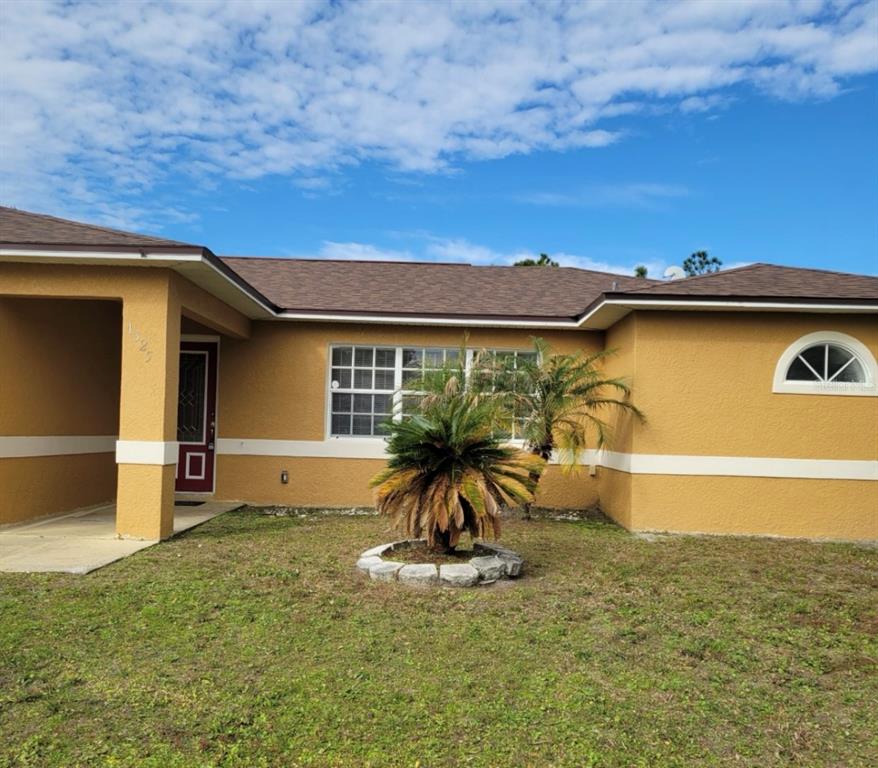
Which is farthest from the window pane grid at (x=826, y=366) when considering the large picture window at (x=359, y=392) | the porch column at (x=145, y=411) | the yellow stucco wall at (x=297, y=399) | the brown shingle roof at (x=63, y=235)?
the porch column at (x=145, y=411)

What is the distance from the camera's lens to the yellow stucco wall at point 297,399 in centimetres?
1131

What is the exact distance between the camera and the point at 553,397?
31.8 feet

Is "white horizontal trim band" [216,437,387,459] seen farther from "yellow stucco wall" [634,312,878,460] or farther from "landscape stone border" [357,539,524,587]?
"landscape stone border" [357,539,524,587]

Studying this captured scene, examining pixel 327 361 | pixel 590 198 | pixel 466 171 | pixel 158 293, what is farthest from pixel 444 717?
pixel 590 198

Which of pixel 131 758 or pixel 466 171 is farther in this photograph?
pixel 466 171

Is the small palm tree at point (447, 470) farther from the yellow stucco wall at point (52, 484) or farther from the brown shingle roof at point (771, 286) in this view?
the yellow stucco wall at point (52, 484)

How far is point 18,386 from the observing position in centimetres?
874

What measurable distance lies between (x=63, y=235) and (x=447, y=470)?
520 centimetres

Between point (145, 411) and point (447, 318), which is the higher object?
point (447, 318)

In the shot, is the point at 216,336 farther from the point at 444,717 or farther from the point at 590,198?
the point at 590,198

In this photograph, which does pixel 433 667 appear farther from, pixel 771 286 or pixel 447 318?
pixel 447 318

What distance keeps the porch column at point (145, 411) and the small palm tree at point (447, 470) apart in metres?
2.87

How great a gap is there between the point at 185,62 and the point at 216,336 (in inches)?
159

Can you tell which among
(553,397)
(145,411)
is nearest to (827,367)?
(553,397)
